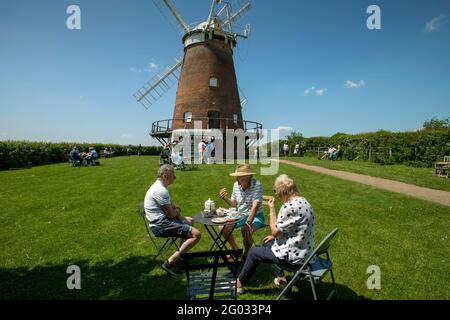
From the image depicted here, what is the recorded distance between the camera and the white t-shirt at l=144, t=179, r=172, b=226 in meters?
3.95

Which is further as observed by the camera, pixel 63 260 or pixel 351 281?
pixel 63 260

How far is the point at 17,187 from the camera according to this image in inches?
417

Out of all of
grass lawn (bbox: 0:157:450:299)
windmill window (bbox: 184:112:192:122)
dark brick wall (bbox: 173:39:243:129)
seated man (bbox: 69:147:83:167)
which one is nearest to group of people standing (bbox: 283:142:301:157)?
dark brick wall (bbox: 173:39:243:129)

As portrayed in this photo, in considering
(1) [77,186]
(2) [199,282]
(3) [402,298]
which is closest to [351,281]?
(3) [402,298]

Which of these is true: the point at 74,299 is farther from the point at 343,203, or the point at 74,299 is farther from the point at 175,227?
the point at 343,203

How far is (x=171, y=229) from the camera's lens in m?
3.98

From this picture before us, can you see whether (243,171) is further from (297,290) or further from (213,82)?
(213,82)

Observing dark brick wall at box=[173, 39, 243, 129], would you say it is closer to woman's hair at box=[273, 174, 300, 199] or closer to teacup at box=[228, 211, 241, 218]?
teacup at box=[228, 211, 241, 218]

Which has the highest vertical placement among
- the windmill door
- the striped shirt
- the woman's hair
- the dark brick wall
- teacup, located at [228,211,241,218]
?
the dark brick wall

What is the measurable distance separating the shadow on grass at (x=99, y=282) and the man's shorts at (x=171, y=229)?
23.8 inches

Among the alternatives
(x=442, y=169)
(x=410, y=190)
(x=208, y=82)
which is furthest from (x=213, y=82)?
(x=410, y=190)

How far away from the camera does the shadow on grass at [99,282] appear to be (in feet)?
11.5

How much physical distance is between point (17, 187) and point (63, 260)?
8174 millimetres

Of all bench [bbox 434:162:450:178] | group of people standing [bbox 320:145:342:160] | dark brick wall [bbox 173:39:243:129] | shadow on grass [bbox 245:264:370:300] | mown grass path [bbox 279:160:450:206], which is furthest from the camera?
group of people standing [bbox 320:145:342:160]
